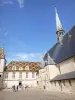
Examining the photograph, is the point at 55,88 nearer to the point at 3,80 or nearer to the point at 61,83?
the point at 61,83

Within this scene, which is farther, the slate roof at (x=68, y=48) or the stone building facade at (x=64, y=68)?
the slate roof at (x=68, y=48)

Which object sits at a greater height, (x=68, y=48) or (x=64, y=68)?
(x=68, y=48)

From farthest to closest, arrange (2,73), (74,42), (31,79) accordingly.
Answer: (31,79)
(2,73)
(74,42)

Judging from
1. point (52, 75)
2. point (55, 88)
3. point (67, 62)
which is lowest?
point (55, 88)

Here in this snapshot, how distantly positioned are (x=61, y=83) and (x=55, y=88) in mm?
4048

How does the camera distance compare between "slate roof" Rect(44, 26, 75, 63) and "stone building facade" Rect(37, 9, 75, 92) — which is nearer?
"stone building facade" Rect(37, 9, 75, 92)

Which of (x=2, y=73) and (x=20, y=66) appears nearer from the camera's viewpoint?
(x=2, y=73)

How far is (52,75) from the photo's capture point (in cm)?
3209

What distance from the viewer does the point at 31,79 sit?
46.2m

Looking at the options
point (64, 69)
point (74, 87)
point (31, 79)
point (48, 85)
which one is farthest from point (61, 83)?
point (31, 79)

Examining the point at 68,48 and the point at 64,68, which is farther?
the point at 64,68

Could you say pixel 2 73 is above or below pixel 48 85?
above

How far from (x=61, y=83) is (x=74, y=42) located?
30.7 ft

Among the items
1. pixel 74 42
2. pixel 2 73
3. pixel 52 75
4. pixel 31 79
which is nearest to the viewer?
pixel 74 42
